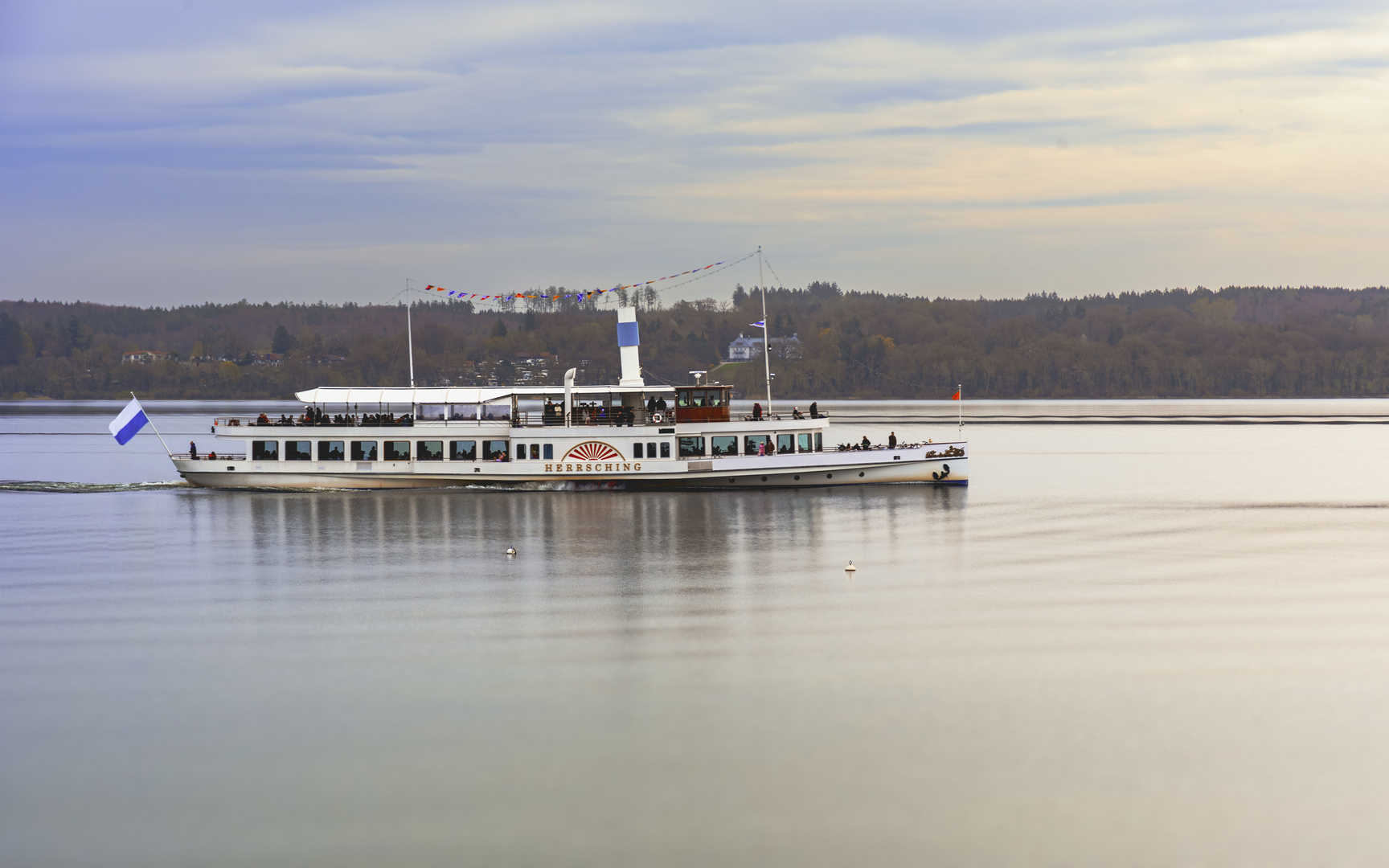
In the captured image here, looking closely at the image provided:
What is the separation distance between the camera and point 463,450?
67625mm

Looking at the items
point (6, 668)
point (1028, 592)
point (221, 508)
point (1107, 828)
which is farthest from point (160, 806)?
point (221, 508)

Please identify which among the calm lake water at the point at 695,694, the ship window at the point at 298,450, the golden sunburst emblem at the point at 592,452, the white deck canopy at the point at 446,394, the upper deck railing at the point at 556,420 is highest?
the white deck canopy at the point at 446,394

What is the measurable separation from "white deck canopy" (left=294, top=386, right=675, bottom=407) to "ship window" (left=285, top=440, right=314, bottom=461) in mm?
2465

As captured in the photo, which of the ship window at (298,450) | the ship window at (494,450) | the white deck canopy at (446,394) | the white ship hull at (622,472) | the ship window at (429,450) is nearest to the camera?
the white ship hull at (622,472)

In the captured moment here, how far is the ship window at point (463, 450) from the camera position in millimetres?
67500

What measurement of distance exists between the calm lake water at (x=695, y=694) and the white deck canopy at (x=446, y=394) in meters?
12.7

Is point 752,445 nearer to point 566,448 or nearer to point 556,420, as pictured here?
point 566,448

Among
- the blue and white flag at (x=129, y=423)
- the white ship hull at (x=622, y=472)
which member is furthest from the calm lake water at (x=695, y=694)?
the blue and white flag at (x=129, y=423)

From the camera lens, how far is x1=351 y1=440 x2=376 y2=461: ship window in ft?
224

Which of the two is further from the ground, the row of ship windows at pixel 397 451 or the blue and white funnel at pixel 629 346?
the blue and white funnel at pixel 629 346

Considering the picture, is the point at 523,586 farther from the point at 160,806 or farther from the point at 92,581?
the point at 160,806

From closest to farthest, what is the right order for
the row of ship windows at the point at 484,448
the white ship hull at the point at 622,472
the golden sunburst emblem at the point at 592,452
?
the white ship hull at the point at 622,472
the row of ship windows at the point at 484,448
the golden sunburst emblem at the point at 592,452

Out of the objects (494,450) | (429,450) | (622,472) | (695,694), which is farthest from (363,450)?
(695,694)

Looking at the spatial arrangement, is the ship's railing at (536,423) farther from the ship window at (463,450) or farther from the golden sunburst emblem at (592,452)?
the ship window at (463,450)
